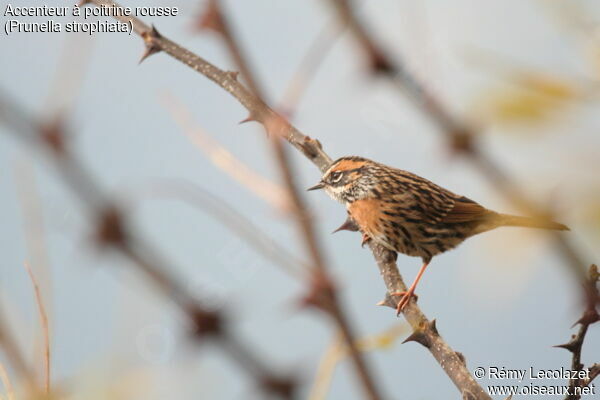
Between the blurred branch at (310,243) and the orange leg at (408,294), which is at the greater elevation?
the orange leg at (408,294)

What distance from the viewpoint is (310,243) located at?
1.10 metres

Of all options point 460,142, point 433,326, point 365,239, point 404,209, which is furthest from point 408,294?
point 460,142

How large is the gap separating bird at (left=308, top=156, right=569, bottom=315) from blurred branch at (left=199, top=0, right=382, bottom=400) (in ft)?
13.6

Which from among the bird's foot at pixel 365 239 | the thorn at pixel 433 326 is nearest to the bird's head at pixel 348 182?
the bird's foot at pixel 365 239

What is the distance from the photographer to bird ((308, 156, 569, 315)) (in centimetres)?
555

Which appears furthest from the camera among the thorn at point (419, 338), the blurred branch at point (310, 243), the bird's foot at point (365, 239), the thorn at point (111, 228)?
the bird's foot at point (365, 239)

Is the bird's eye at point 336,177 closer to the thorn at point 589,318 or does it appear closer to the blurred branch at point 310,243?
the thorn at point 589,318

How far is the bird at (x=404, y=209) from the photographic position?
5547 millimetres

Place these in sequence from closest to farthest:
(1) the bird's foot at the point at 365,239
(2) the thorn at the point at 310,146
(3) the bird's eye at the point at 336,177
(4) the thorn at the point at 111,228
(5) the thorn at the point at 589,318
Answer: (4) the thorn at the point at 111,228, (5) the thorn at the point at 589,318, (2) the thorn at the point at 310,146, (1) the bird's foot at the point at 365,239, (3) the bird's eye at the point at 336,177

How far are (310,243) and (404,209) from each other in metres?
4.77

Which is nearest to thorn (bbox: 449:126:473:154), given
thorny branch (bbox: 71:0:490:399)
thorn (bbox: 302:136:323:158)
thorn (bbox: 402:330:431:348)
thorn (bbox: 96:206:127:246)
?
thorn (bbox: 96:206:127:246)

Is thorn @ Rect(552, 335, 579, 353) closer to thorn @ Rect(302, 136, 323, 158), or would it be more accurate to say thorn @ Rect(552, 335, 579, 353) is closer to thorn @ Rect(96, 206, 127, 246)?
thorn @ Rect(302, 136, 323, 158)

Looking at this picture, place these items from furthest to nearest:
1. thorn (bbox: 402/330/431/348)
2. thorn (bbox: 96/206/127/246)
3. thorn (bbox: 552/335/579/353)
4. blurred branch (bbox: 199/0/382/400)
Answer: thorn (bbox: 402/330/431/348) → thorn (bbox: 552/335/579/353) → blurred branch (bbox: 199/0/382/400) → thorn (bbox: 96/206/127/246)

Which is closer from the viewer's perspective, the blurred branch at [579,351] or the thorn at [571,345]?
the blurred branch at [579,351]
